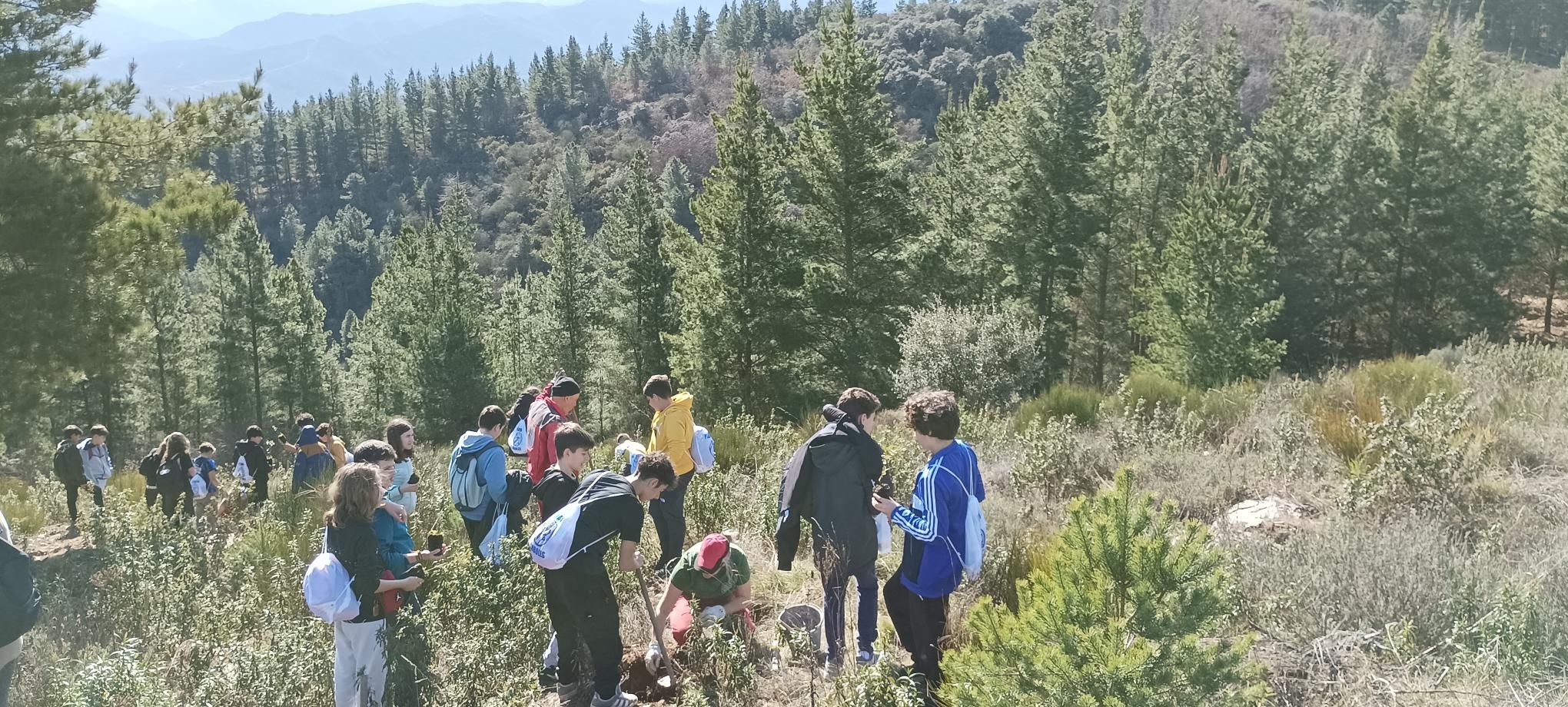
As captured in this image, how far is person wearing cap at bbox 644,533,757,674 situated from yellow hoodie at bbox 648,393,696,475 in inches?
66.1

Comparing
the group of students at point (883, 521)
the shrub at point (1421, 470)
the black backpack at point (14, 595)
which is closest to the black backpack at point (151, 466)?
the black backpack at point (14, 595)

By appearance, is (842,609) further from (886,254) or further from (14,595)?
(886,254)

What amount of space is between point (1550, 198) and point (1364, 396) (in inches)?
1316

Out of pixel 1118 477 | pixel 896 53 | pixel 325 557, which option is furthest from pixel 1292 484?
pixel 896 53

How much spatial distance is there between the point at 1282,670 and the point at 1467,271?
34.7m

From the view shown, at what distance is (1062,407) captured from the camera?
30.5ft

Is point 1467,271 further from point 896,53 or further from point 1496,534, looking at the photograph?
point 896,53

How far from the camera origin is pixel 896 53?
390 feet

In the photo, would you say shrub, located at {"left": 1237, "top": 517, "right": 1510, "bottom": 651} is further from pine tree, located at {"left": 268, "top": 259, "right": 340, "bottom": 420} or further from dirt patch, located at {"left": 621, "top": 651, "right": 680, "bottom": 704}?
pine tree, located at {"left": 268, "top": 259, "right": 340, "bottom": 420}

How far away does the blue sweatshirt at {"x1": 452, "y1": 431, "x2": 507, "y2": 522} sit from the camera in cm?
552

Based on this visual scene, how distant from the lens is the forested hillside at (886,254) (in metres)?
10.3

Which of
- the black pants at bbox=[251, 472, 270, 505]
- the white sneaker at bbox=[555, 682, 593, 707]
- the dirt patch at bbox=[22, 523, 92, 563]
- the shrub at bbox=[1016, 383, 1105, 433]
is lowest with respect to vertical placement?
the dirt patch at bbox=[22, 523, 92, 563]

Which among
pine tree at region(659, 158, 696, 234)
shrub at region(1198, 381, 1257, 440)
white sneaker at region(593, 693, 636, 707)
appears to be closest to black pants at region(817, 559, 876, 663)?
white sneaker at region(593, 693, 636, 707)

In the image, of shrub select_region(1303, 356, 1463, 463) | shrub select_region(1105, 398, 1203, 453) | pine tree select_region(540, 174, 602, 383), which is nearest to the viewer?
shrub select_region(1303, 356, 1463, 463)
